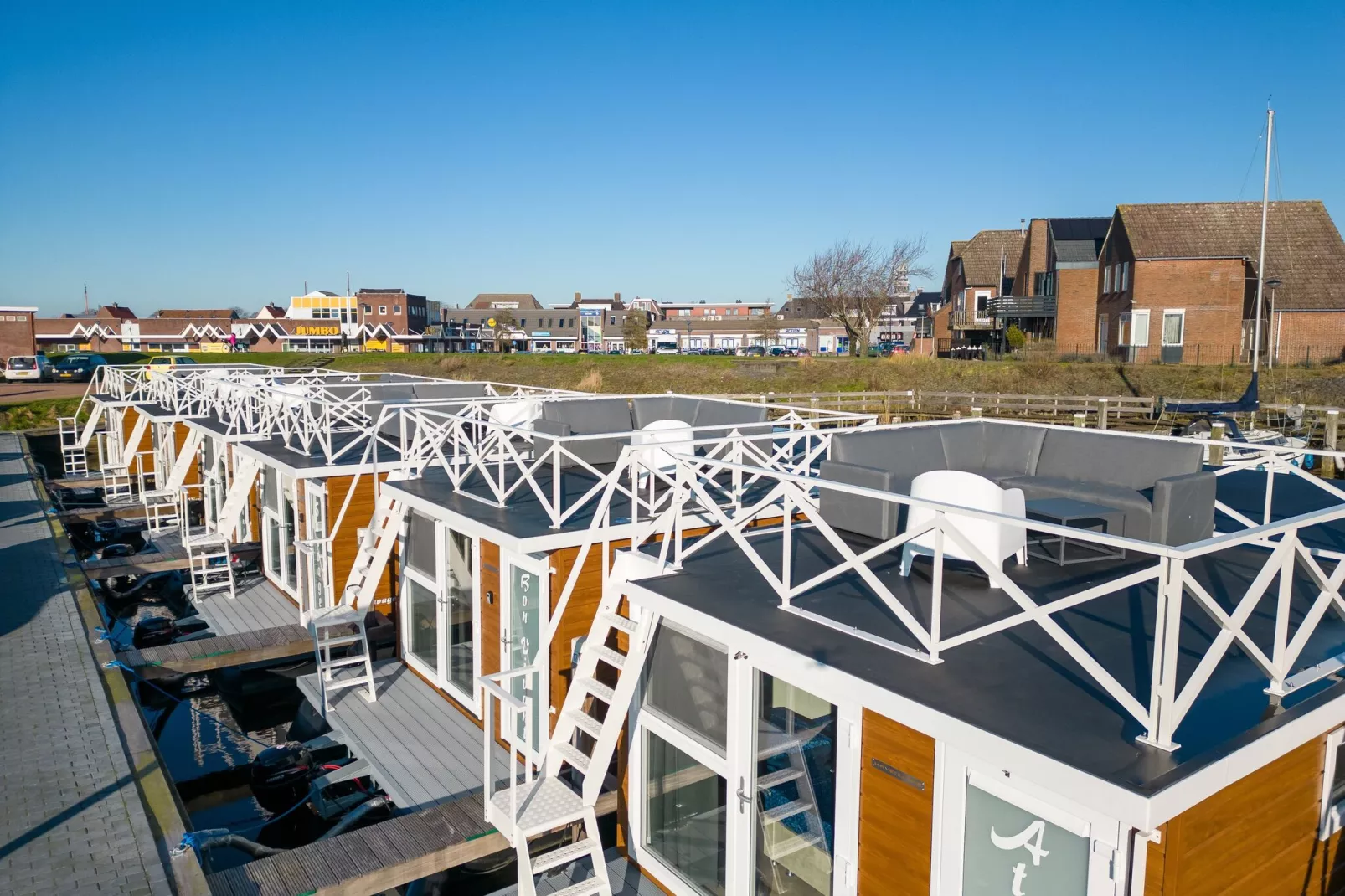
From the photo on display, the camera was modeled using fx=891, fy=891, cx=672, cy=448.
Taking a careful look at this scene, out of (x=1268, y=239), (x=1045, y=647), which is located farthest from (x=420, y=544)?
(x=1268, y=239)

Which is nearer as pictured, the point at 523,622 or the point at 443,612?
the point at 523,622

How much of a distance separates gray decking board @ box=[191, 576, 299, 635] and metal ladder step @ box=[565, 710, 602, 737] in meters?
8.04

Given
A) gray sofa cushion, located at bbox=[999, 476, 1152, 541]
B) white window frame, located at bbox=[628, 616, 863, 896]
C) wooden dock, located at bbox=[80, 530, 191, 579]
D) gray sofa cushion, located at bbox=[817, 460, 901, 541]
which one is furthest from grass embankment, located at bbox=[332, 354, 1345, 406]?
white window frame, located at bbox=[628, 616, 863, 896]

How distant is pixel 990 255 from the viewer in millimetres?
50875

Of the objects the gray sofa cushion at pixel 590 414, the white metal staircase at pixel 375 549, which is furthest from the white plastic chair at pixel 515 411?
the white metal staircase at pixel 375 549

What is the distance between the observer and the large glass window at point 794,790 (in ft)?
17.9

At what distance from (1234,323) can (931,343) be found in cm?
1585

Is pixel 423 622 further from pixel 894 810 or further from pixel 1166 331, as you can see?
pixel 1166 331

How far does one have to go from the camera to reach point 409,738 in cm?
980

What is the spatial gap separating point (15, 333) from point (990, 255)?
6623cm

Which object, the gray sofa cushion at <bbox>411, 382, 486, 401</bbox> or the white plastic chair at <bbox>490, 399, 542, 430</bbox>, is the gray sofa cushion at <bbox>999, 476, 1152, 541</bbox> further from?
the gray sofa cushion at <bbox>411, 382, 486, 401</bbox>

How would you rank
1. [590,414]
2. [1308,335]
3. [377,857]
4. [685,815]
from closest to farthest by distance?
[685,815], [377,857], [590,414], [1308,335]

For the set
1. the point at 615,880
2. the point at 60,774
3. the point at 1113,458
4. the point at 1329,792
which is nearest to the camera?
the point at 1329,792

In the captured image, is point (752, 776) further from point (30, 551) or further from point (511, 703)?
point (30, 551)
